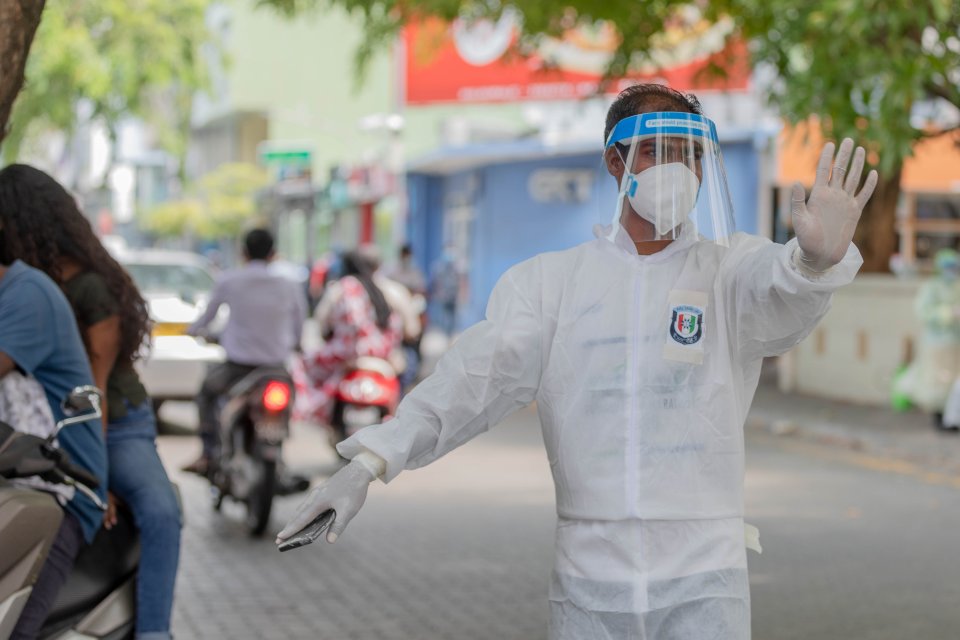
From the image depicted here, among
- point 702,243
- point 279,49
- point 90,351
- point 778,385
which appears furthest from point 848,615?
point 279,49

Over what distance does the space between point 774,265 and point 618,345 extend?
36cm

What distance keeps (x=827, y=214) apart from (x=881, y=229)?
17.8 meters

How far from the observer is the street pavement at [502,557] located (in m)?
7.30

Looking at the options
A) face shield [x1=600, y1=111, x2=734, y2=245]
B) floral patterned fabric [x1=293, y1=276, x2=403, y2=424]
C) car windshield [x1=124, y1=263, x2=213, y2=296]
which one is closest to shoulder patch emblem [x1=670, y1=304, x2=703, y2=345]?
face shield [x1=600, y1=111, x2=734, y2=245]

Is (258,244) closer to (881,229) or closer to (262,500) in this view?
(262,500)

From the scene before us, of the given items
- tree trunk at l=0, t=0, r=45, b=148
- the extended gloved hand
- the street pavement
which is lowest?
the street pavement

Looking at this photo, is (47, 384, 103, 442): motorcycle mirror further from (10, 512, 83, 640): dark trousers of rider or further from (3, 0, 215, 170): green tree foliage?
(3, 0, 215, 170): green tree foliage

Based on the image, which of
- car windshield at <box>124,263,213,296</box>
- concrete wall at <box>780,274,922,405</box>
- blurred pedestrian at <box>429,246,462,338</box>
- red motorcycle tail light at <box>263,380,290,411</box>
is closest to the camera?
red motorcycle tail light at <box>263,380,290,411</box>

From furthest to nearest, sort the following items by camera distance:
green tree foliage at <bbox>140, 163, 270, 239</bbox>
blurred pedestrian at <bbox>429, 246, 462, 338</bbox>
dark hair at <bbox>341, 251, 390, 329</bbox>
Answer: green tree foliage at <bbox>140, 163, 270, 239</bbox> < blurred pedestrian at <bbox>429, 246, 462, 338</bbox> < dark hair at <bbox>341, 251, 390, 329</bbox>

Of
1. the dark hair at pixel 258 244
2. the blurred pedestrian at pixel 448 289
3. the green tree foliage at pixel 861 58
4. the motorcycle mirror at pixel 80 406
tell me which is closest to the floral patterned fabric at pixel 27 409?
the motorcycle mirror at pixel 80 406

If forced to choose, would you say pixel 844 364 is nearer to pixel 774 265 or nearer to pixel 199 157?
pixel 774 265

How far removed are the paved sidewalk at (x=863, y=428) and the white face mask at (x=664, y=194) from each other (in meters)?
10.4

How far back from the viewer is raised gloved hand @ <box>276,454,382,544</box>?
334 cm

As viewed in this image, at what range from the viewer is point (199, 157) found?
7131 cm
